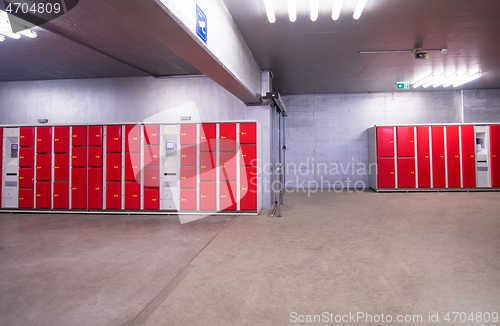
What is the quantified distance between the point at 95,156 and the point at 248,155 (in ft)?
10.8

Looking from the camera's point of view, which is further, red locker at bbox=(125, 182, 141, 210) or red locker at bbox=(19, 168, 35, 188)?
red locker at bbox=(19, 168, 35, 188)

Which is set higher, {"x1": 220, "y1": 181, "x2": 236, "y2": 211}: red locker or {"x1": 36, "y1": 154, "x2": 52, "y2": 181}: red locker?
{"x1": 36, "y1": 154, "x2": 52, "y2": 181}: red locker

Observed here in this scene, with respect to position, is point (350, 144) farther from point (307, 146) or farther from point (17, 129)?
point (17, 129)

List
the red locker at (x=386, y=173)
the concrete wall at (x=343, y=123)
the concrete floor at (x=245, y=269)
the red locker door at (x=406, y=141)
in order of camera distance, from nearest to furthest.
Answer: the concrete floor at (x=245, y=269)
the red locker door at (x=406, y=141)
the red locker at (x=386, y=173)
the concrete wall at (x=343, y=123)

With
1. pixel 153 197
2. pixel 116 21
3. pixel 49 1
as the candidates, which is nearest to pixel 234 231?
pixel 153 197

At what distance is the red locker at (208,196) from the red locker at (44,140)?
137 inches

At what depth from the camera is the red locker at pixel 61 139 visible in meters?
5.86

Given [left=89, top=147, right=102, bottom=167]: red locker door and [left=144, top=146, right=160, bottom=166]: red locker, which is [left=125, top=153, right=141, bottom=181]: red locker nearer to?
[left=144, top=146, right=160, bottom=166]: red locker

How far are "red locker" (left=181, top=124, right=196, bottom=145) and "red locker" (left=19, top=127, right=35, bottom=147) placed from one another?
333 centimetres

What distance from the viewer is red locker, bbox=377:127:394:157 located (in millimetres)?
8156

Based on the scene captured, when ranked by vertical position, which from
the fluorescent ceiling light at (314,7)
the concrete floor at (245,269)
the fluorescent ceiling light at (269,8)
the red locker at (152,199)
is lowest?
the concrete floor at (245,269)

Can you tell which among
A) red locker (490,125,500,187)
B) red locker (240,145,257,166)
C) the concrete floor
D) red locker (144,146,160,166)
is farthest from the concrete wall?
red locker (144,146,160,166)

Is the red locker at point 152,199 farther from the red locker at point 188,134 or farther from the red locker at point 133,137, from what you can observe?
the red locker at point 188,134

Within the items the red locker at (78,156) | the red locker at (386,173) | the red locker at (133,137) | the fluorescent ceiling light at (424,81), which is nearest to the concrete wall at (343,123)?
the red locker at (386,173)
